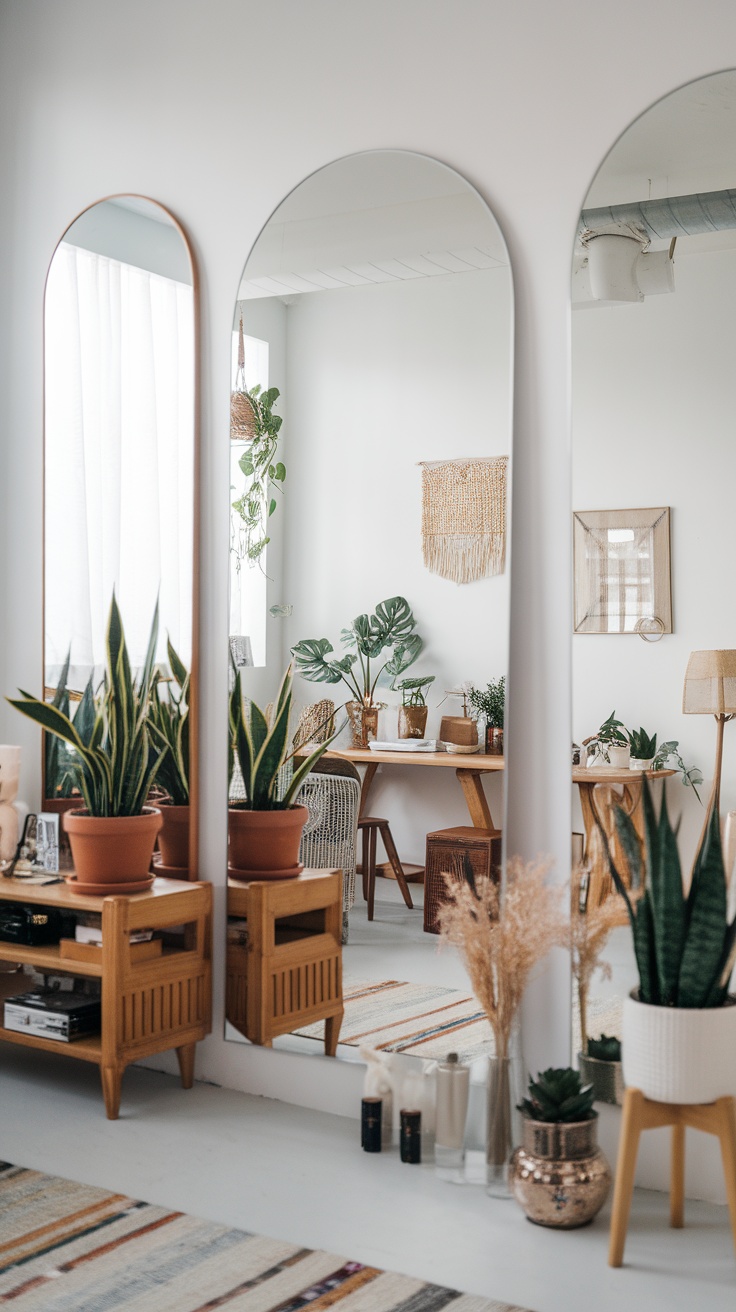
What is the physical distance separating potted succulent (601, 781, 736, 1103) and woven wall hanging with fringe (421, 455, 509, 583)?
2.51 feet

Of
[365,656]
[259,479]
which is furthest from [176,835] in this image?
[259,479]

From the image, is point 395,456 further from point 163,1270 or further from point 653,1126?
point 163,1270

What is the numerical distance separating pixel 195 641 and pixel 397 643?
2.02 feet

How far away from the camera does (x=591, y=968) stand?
107 inches

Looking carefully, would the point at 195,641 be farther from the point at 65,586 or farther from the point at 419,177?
the point at 419,177

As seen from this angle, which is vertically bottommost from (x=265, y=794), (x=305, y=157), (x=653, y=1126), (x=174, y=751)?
(x=653, y=1126)

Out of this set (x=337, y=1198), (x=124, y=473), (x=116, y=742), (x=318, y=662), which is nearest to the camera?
(x=337, y=1198)

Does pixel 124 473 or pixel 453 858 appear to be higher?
pixel 124 473

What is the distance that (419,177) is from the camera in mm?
3020

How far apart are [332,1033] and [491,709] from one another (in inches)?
36.2

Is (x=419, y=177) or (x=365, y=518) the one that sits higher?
(x=419, y=177)

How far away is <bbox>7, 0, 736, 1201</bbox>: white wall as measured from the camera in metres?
2.83

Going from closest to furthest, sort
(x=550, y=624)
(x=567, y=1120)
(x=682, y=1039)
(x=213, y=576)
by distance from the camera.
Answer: (x=682, y=1039) → (x=567, y=1120) → (x=550, y=624) → (x=213, y=576)

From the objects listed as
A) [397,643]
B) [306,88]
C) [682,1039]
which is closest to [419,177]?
[306,88]
